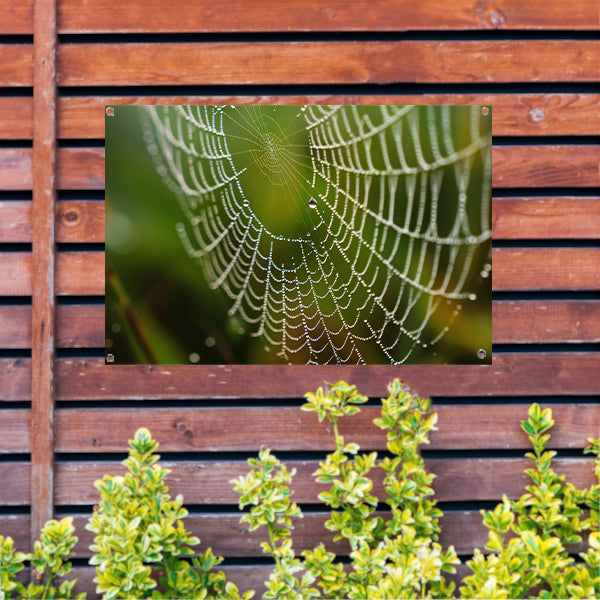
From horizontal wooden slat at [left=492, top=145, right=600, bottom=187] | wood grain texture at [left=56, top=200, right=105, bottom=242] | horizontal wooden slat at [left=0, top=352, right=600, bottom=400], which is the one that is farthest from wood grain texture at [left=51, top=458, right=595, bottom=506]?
horizontal wooden slat at [left=492, top=145, right=600, bottom=187]

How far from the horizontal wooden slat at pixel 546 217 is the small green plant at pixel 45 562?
184 centimetres

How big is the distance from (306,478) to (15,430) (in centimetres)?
108

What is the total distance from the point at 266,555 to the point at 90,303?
1124 mm

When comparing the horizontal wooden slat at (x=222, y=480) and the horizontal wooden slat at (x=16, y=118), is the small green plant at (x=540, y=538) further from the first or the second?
the horizontal wooden slat at (x=16, y=118)

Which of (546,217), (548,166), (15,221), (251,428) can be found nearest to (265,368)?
(251,428)

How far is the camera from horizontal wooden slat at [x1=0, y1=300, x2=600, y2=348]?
6.45 ft

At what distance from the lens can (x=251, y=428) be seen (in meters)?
1.96

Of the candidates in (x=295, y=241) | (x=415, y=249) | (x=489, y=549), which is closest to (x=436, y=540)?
(x=489, y=549)

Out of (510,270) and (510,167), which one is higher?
(510,167)

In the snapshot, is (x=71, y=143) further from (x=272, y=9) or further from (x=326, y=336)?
(x=326, y=336)

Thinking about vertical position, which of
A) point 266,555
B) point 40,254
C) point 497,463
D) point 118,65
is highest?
point 118,65

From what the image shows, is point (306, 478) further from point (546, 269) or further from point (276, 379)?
point (546, 269)

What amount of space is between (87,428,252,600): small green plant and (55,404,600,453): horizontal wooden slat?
12cm

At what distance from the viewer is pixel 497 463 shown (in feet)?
6.46
